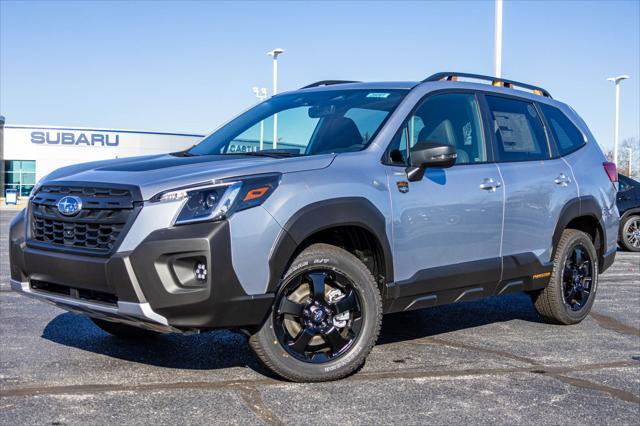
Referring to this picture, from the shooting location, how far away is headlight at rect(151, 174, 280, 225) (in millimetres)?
4145

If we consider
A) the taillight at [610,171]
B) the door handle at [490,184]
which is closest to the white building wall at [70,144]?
the taillight at [610,171]

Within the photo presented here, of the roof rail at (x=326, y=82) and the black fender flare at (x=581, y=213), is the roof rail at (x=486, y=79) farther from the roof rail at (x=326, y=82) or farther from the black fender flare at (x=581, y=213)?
the black fender flare at (x=581, y=213)

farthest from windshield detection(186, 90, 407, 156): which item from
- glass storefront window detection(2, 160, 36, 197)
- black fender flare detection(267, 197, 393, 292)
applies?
glass storefront window detection(2, 160, 36, 197)

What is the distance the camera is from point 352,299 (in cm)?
475

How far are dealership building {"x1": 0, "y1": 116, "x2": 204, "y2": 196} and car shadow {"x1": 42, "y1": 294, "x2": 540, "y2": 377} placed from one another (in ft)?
178

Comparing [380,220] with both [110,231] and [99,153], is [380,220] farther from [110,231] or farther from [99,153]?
[99,153]

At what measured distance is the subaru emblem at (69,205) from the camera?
441cm

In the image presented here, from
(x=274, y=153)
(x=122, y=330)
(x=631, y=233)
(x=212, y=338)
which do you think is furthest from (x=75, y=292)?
(x=631, y=233)

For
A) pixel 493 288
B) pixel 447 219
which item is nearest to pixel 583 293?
pixel 493 288

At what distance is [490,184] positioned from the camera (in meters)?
5.67

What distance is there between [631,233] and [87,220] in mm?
12859

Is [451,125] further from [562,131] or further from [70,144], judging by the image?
[70,144]

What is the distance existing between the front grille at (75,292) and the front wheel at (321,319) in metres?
0.80

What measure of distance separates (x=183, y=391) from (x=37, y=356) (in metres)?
1.32
